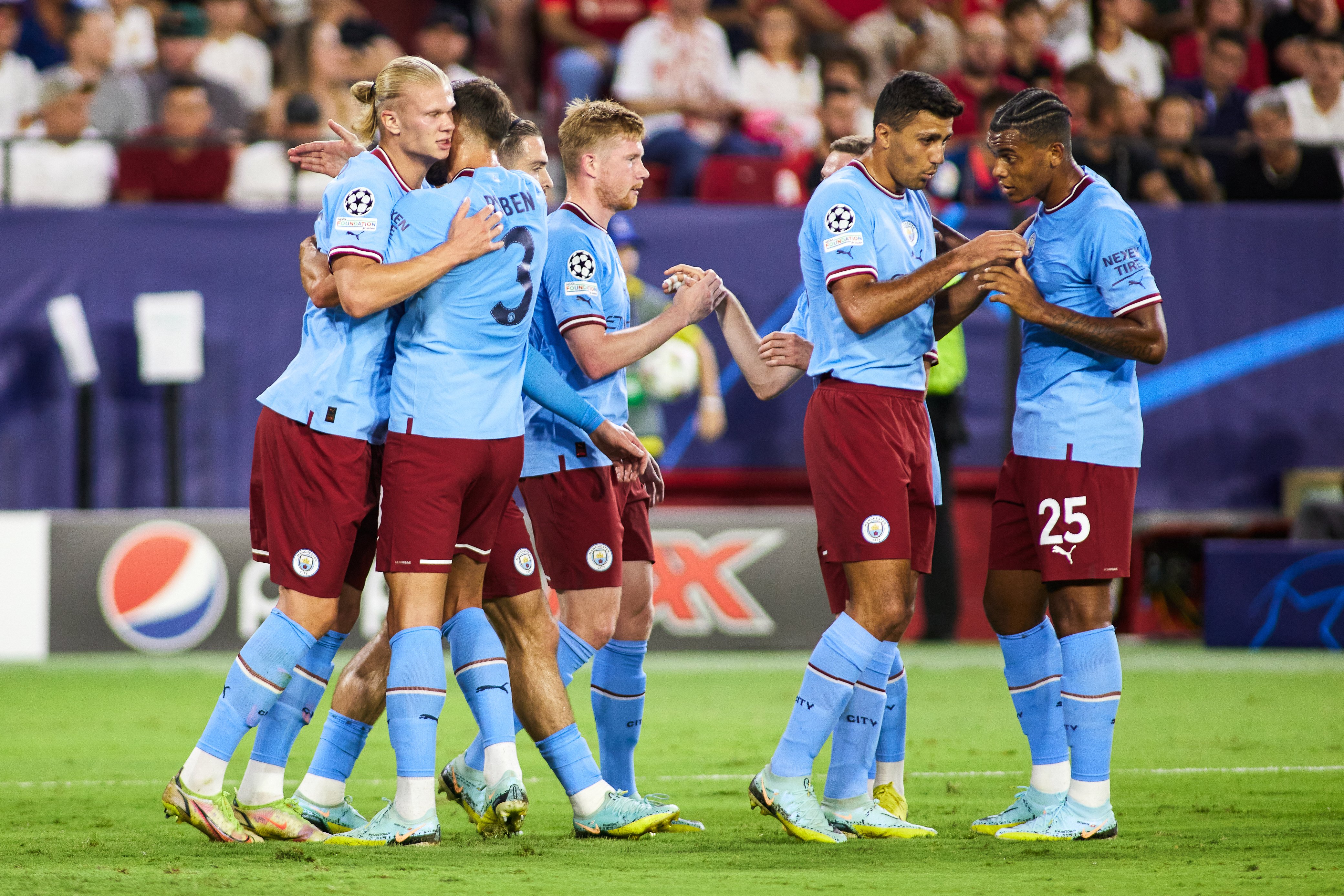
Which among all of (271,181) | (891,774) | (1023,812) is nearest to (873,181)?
(891,774)

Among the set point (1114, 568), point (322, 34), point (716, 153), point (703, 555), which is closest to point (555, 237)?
point (1114, 568)

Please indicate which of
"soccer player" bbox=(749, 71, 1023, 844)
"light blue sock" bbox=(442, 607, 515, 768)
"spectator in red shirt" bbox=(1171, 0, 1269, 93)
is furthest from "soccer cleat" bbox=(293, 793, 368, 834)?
"spectator in red shirt" bbox=(1171, 0, 1269, 93)

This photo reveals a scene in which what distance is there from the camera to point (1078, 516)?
491 cm

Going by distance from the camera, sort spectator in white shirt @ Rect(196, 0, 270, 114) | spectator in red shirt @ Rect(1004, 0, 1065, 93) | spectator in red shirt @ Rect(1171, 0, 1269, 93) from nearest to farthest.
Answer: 1. spectator in white shirt @ Rect(196, 0, 270, 114)
2. spectator in red shirt @ Rect(1004, 0, 1065, 93)
3. spectator in red shirt @ Rect(1171, 0, 1269, 93)

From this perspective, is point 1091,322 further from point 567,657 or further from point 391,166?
point 391,166

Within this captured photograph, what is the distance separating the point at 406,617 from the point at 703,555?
615cm

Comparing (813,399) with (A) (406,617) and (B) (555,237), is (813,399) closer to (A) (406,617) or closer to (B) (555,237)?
(B) (555,237)

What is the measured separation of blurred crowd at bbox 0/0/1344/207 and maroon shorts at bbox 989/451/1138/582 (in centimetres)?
667

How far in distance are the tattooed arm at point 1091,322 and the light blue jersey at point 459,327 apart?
147 cm

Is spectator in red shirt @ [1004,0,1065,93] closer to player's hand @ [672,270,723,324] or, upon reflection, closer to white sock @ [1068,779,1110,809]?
player's hand @ [672,270,723,324]

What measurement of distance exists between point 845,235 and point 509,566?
4.81 feet

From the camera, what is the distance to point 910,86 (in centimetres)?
487

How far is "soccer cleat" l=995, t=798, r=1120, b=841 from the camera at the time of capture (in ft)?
15.7

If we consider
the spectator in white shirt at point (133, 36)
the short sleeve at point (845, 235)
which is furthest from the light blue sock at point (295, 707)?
the spectator in white shirt at point (133, 36)
